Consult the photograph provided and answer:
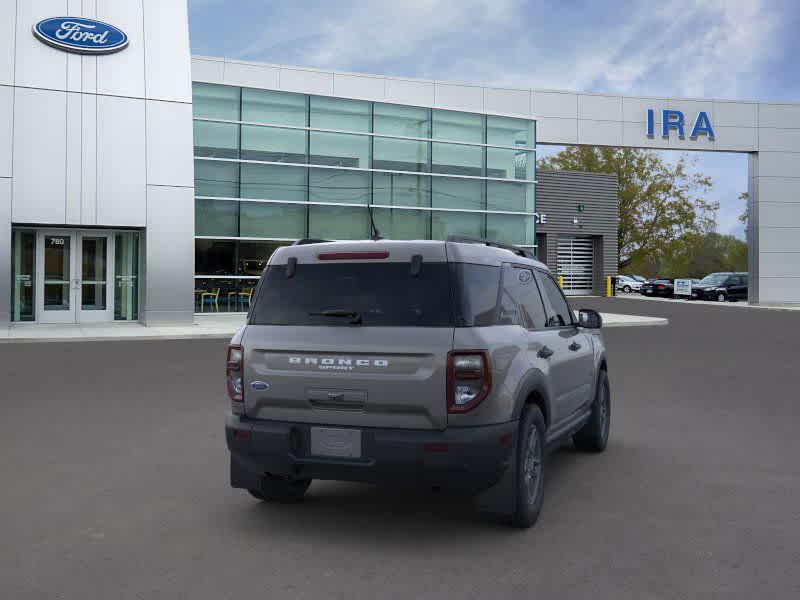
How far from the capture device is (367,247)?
213 inches

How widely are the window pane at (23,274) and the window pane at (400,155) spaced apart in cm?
1163

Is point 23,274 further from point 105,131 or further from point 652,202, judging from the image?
point 652,202

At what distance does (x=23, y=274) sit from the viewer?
968 inches

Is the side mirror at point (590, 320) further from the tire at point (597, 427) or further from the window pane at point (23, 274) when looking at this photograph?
the window pane at point (23, 274)

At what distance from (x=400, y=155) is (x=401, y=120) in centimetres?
126

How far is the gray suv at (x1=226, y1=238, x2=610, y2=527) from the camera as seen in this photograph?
16.3 feet

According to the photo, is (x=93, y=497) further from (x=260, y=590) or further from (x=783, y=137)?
(x=783, y=137)

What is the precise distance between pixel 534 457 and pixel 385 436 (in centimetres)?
114

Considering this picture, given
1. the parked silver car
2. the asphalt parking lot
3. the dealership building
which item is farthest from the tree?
the asphalt parking lot

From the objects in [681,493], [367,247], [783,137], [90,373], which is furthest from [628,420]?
[783,137]

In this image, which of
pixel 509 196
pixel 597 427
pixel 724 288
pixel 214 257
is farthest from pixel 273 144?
pixel 724 288

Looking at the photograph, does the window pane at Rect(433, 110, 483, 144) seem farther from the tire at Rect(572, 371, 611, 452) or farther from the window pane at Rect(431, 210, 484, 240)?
the tire at Rect(572, 371, 611, 452)

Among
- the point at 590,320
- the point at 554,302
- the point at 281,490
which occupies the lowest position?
the point at 281,490

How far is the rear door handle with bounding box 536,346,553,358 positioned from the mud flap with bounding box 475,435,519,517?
31.0 inches
